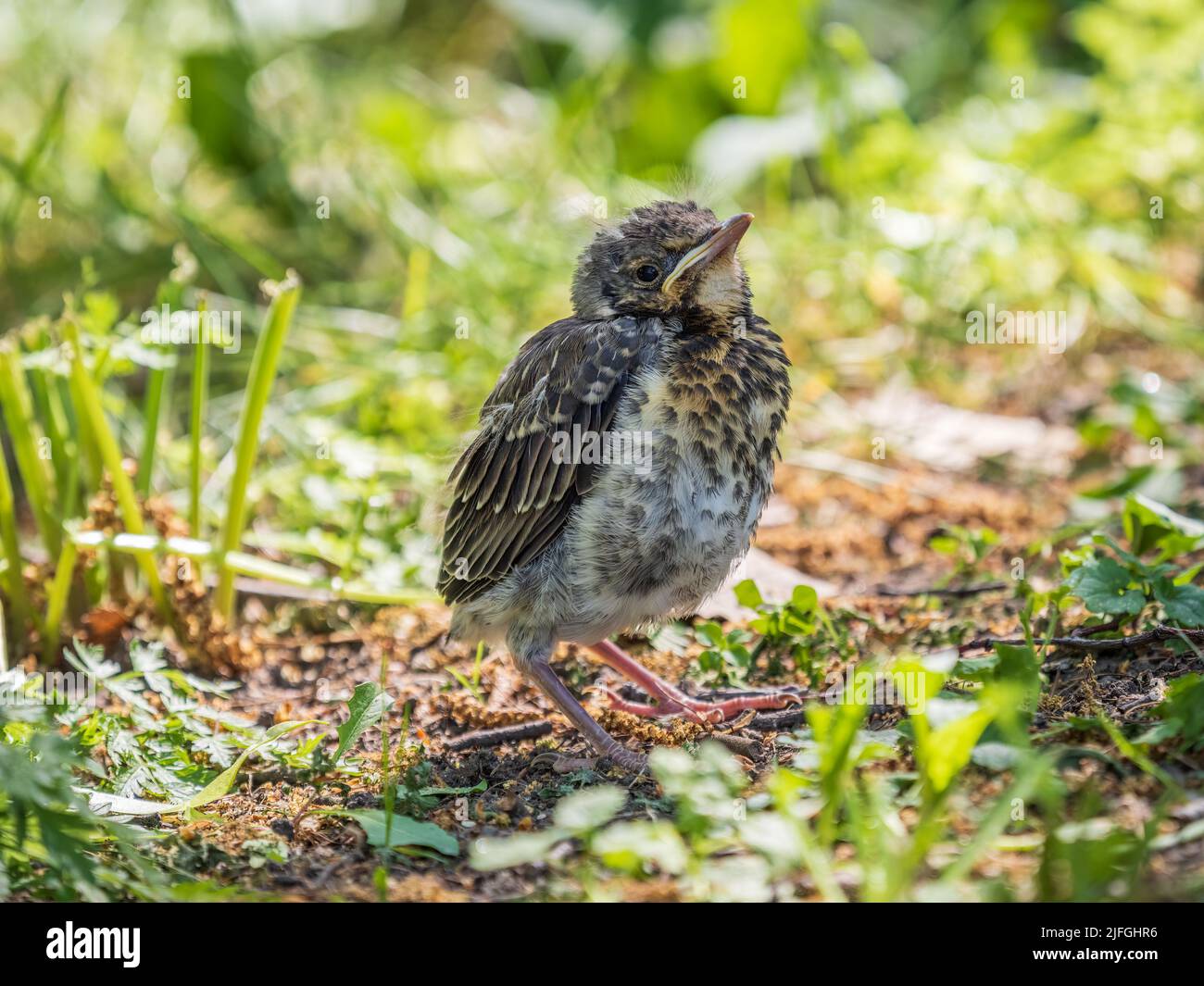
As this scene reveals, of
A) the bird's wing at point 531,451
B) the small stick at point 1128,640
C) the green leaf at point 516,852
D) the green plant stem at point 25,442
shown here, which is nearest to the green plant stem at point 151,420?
the green plant stem at point 25,442

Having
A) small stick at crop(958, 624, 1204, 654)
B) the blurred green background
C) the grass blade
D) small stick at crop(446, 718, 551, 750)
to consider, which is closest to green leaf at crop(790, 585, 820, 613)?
Answer: small stick at crop(958, 624, 1204, 654)

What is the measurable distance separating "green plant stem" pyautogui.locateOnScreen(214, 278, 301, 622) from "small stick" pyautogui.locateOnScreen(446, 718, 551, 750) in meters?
0.83

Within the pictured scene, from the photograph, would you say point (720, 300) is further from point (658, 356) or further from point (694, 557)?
point (694, 557)

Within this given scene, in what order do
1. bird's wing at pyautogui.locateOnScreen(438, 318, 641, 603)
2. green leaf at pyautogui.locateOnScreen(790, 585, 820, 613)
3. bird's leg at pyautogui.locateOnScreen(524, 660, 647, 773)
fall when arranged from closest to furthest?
bird's leg at pyautogui.locateOnScreen(524, 660, 647, 773), bird's wing at pyautogui.locateOnScreen(438, 318, 641, 603), green leaf at pyautogui.locateOnScreen(790, 585, 820, 613)

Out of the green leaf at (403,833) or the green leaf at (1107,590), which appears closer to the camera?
the green leaf at (403,833)

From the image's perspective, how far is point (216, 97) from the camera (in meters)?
6.08

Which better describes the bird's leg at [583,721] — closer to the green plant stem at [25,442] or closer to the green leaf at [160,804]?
the green leaf at [160,804]

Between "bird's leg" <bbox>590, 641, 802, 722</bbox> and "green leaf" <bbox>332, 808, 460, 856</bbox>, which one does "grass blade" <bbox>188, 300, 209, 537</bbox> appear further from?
"green leaf" <bbox>332, 808, 460, 856</bbox>

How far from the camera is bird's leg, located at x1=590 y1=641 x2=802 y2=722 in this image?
2.98 m

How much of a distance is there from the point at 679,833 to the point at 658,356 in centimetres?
108

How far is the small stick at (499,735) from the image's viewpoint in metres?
2.96
